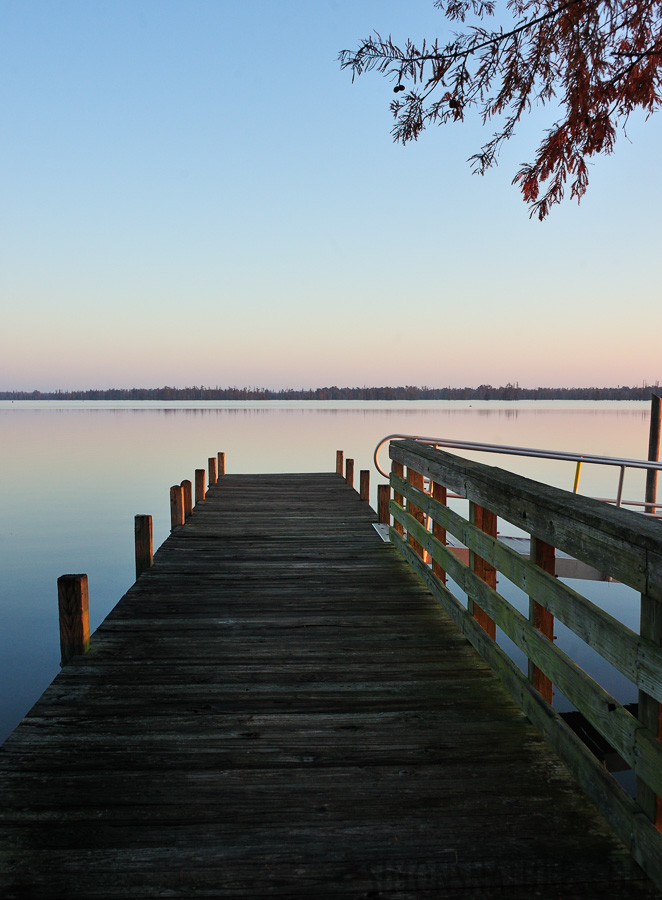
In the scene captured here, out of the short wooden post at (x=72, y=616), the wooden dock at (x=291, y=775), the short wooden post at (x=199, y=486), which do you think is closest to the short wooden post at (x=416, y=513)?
the wooden dock at (x=291, y=775)

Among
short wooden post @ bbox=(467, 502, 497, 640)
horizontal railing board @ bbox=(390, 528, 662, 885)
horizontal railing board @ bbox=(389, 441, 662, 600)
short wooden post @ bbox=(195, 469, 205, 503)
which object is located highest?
horizontal railing board @ bbox=(389, 441, 662, 600)

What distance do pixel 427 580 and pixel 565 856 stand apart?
3.32 meters

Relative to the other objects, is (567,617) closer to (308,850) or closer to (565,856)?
(565,856)

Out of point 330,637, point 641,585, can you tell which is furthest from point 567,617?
point 330,637

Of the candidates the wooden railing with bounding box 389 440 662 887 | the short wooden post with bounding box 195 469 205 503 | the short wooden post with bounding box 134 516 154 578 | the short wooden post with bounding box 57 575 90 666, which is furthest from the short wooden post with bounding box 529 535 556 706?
the short wooden post with bounding box 195 469 205 503

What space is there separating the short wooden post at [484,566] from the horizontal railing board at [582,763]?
7 centimetres

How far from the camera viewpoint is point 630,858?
7.00 ft

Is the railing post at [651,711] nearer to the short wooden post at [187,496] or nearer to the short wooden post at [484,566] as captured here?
the short wooden post at [484,566]

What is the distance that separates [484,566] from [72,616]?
8.86ft

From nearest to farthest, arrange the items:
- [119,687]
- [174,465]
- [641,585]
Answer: [641,585] → [119,687] → [174,465]

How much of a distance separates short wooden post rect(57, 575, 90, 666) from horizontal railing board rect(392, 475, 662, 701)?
8.51 ft

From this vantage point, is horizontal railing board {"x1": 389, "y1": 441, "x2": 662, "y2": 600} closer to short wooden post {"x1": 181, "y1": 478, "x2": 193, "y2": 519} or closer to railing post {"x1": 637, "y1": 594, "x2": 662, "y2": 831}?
railing post {"x1": 637, "y1": 594, "x2": 662, "y2": 831}

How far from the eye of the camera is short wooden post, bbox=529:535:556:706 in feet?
9.84

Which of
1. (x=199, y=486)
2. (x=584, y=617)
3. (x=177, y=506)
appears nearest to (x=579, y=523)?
(x=584, y=617)
